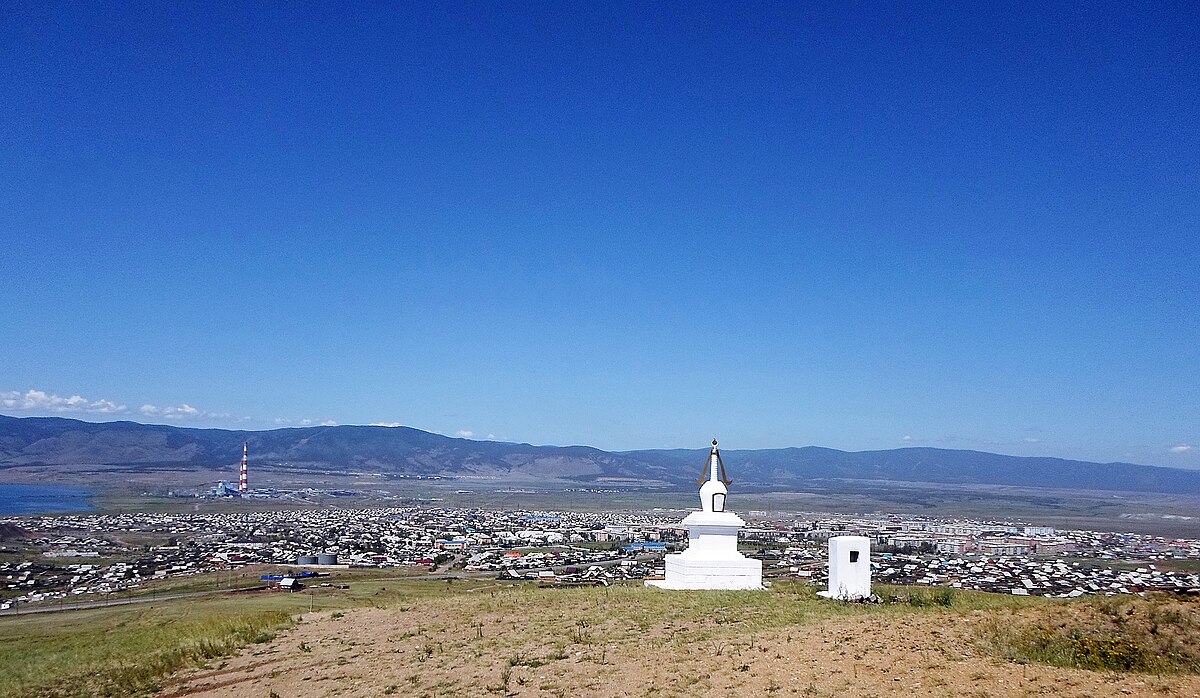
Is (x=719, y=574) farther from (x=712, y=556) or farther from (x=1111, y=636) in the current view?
(x=1111, y=636)

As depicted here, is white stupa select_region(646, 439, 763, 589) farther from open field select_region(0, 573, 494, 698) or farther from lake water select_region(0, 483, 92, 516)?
lake water select_region(0, 483, 92, 516)

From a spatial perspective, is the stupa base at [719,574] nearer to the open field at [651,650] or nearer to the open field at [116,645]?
the open field at [651,650]

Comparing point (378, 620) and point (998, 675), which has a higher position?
A: point (998, 675)

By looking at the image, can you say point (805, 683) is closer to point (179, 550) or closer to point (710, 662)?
point (710, 662)

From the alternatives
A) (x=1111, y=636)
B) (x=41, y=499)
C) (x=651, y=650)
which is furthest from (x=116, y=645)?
(x=41, y=499)

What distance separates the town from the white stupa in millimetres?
5188

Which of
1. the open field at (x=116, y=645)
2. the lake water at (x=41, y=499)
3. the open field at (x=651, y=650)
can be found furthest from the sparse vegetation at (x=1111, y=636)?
the lake water at (x=41, y=499)

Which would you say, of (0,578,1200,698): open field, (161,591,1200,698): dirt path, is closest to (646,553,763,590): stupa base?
(0,578,1200,698): open field

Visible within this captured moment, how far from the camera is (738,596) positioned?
18.1 metres

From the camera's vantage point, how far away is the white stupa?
2062cm

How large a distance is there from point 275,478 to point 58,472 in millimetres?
42225

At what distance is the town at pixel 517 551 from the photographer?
31.9m

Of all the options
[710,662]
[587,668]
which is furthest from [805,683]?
[587,668]

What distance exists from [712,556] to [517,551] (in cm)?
3746
